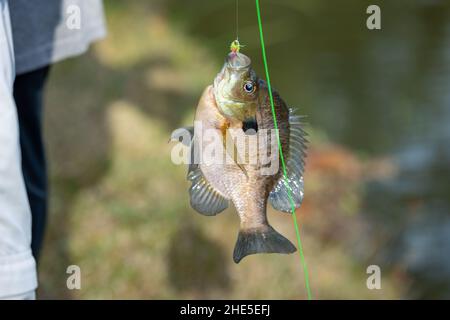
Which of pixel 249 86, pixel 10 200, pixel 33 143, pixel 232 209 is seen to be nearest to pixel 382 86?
pixel 232 209

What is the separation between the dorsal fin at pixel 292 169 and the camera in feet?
5.25

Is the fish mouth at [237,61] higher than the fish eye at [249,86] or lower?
higher

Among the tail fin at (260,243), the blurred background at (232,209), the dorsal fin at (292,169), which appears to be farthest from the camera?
the blurred background at (232,209)

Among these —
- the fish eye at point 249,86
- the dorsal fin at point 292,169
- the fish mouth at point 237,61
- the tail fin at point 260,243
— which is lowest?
the tail fin at point 260,243

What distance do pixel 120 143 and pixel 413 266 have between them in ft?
5.89

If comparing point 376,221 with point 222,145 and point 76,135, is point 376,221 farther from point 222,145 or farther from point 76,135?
point 222,145

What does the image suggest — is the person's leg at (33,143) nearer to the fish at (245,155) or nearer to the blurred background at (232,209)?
the blurred background at (232,209)

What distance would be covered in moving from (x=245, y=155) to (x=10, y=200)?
0.52 m

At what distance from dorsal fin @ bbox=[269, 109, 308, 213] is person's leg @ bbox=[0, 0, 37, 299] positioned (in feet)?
1.81

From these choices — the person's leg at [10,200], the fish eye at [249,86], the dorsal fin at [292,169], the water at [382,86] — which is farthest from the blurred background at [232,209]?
the fish eye at [249,86]

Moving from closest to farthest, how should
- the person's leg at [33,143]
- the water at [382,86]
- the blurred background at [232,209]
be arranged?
the person's leg at [33,143], the blurred background at [232,209], the water at [382,86]

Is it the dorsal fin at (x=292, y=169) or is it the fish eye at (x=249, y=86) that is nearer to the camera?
the fish eye at (x=249, y=86)

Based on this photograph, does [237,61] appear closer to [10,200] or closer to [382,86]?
[10,200]

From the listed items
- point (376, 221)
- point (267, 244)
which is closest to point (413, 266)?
point (376, 221)
